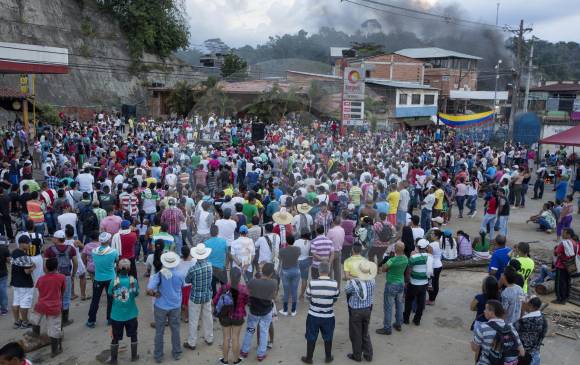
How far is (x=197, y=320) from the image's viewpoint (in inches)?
235

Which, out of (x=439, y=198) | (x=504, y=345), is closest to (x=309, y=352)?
(x=504, y=345)

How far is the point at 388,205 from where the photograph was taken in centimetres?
1007

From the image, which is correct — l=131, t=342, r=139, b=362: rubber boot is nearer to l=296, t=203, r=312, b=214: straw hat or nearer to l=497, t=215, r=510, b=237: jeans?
l=296, t=203, r=312, b=214: straw hat

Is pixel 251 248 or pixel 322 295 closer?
pixel 322 295

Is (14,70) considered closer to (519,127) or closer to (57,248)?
(57,248)

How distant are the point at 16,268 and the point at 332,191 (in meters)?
6.29

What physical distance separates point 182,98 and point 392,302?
89.3ft

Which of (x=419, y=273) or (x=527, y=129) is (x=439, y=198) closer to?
(x=419, y=273)

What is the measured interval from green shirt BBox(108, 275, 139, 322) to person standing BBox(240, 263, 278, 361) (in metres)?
1.33

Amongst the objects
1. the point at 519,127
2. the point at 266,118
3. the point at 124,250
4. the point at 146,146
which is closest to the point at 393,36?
the point at 519,127

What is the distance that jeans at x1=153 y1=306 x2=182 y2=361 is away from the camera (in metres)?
5.57

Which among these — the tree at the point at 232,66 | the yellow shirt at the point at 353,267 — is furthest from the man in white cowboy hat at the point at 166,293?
the tree at the point at 232,66

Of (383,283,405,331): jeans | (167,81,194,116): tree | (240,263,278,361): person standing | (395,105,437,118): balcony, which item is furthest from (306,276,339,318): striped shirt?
(167,81,194,116): tree

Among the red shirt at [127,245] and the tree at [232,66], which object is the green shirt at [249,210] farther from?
the tree at [232,66]
